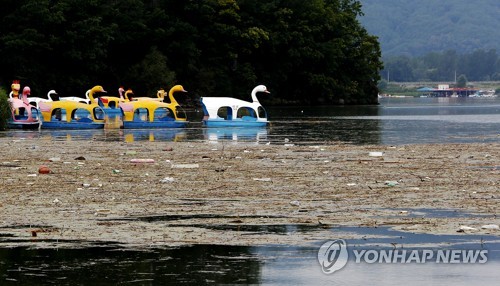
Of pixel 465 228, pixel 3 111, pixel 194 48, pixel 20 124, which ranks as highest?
pixel 194 48

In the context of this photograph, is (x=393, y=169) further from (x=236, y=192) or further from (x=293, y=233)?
(x=293, y=233)

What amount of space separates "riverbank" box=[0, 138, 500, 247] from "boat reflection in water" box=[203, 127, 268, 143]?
8.35m

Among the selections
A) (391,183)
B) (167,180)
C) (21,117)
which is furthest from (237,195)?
(21,117)

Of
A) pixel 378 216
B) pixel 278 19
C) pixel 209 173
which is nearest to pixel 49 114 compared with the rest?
pixel 209 173

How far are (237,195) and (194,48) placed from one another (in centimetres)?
7753

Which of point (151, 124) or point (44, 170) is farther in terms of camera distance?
point (151, 124)

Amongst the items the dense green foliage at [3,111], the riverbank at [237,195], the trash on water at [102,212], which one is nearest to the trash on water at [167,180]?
the riverbank at [237,195]

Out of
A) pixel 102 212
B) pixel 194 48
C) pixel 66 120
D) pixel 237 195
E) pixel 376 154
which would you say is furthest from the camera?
pixel 194 48

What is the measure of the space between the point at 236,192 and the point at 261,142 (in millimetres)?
16155

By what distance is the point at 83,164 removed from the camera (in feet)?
79.4

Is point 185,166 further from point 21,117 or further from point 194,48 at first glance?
point 194,48

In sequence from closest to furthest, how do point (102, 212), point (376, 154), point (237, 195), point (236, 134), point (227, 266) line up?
point (227, 266)
point (102, 212)
point (237, 195)
point (376, 154)
point (236, 134)

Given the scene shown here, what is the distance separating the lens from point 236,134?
4100 cm

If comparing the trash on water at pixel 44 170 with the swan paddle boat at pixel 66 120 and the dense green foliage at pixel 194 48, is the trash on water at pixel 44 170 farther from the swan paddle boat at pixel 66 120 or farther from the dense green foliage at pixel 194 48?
the dense green foliage at pixel 194 48
